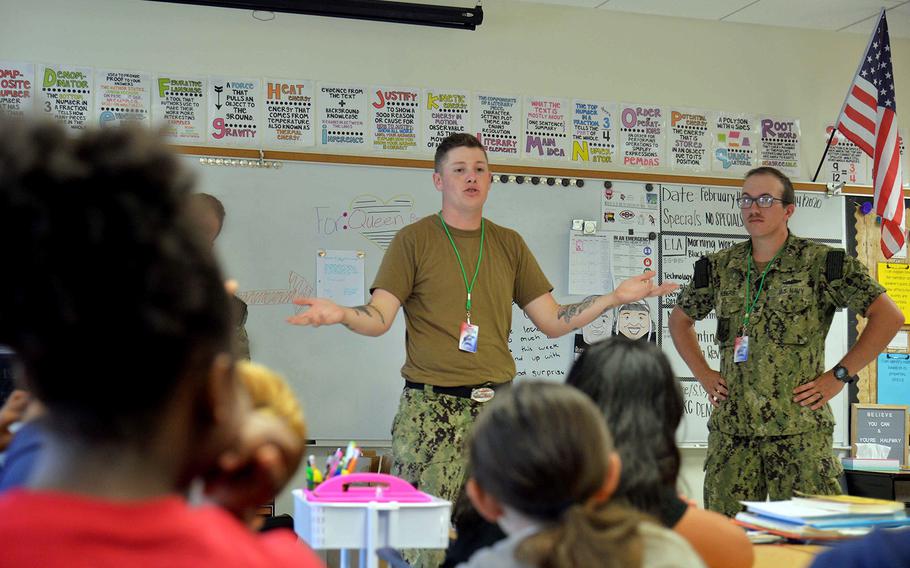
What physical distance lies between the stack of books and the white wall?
9.56ft

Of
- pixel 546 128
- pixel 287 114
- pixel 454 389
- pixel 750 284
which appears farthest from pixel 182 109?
pixel 750 284

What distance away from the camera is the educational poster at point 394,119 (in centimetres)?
509

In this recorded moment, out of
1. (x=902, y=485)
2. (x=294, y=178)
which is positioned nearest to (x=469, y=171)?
(x=294, y=178)

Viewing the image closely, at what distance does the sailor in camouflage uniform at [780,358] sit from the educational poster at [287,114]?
87.6 inches

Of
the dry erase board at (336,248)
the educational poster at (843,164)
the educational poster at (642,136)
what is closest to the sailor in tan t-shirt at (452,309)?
the dry erase board at (336,248)

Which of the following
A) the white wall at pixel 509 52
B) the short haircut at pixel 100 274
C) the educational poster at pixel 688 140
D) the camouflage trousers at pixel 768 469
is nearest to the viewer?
the short haircut at pixel 100 274

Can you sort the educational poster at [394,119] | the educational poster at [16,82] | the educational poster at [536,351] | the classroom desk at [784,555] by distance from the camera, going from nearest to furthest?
the classroom desk at [784,555] → the educational poster at [16,82] → the educational poster at [394,119] → the educational poster at [536,351]

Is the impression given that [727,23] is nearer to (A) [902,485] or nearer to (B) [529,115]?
(B) [529,115]

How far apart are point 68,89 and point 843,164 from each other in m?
4.26

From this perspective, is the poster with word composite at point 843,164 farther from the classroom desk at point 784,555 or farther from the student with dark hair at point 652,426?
the student with dark hair at point 652,426

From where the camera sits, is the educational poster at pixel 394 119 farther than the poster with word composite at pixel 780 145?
No

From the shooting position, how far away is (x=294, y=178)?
4.95m

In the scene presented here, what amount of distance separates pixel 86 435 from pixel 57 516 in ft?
0.21

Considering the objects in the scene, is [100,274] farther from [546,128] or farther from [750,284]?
[546,128]
